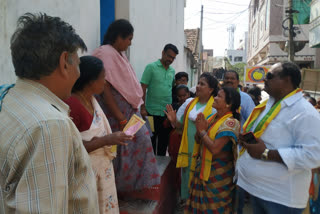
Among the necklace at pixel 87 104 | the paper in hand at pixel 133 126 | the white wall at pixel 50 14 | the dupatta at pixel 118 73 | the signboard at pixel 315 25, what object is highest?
the signboard at pixel 315 25

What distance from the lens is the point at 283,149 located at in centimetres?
182

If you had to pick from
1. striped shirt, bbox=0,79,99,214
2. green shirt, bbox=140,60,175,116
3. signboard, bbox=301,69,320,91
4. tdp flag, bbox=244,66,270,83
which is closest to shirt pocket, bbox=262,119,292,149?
striped shirt, bbox=0,79,99,214

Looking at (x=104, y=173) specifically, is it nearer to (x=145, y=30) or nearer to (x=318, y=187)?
(x=318, y=187)

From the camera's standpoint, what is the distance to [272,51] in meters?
22.3

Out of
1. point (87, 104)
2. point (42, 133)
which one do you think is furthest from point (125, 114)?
point (42, 133)

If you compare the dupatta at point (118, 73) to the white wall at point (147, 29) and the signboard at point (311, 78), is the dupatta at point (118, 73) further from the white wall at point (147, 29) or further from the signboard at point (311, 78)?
the signboard at point (311, 78)

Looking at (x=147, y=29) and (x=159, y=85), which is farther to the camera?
(x=147, y=29)

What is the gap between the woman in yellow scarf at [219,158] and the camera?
2.43 m

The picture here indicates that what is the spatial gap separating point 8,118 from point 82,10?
1821 mm

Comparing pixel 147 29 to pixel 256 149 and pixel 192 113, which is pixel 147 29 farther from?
pixel 256 149

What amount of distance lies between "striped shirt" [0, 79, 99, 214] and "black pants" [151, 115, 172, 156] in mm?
2720

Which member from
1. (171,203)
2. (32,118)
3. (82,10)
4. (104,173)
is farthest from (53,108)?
(171,203)

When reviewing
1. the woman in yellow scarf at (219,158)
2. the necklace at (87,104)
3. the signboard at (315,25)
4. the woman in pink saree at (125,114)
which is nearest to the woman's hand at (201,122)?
the woman in yellow scarf at (219,158)

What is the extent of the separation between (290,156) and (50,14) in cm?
202
